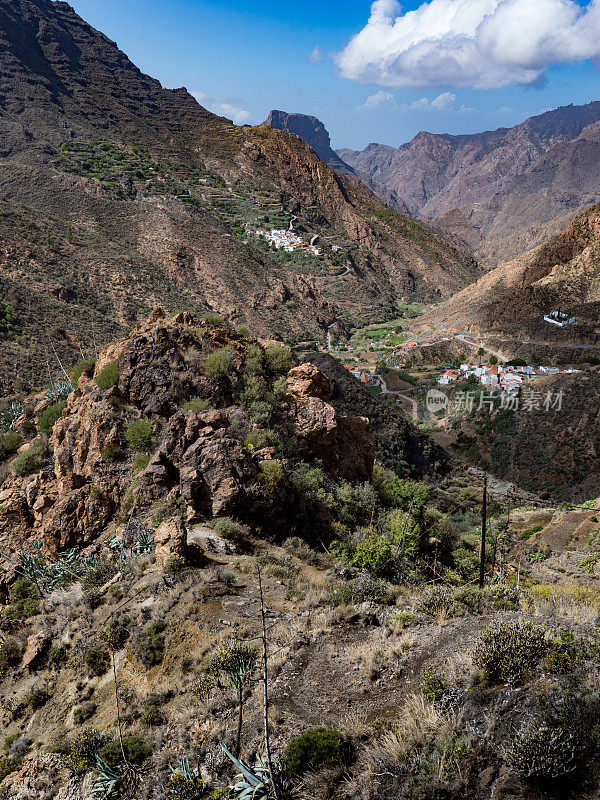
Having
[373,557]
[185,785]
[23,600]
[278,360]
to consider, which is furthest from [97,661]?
[278,360]

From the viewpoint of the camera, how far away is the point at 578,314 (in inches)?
2571

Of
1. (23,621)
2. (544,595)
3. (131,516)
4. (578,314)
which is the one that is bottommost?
(23,621)

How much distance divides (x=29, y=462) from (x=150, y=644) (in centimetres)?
961

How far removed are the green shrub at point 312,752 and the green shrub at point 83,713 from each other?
12.0 feet

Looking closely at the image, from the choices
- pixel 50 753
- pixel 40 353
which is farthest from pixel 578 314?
pixel 50 753

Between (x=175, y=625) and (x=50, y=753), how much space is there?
7.89 ft

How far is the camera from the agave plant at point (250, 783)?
200 inches

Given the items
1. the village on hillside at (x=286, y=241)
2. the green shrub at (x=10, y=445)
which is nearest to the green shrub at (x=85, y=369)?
the green shrub at (x=10, y=445)

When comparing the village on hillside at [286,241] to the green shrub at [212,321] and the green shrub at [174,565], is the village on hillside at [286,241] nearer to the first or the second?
the green shrub at [212,321]

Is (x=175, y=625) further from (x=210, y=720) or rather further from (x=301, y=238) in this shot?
(x=301, y=238)

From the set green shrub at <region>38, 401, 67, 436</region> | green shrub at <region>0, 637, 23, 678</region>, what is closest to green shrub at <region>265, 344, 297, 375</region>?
green shrub at <region>38, 401, 67, 436</region>

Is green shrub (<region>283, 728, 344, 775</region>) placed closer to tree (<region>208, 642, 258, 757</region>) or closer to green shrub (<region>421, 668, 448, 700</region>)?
green shrub (<region>421, 668, 448, 700</region>)

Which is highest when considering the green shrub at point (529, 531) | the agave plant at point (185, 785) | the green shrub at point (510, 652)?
the green shrub at point (510, 652)

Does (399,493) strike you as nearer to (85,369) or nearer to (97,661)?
(97,661)
